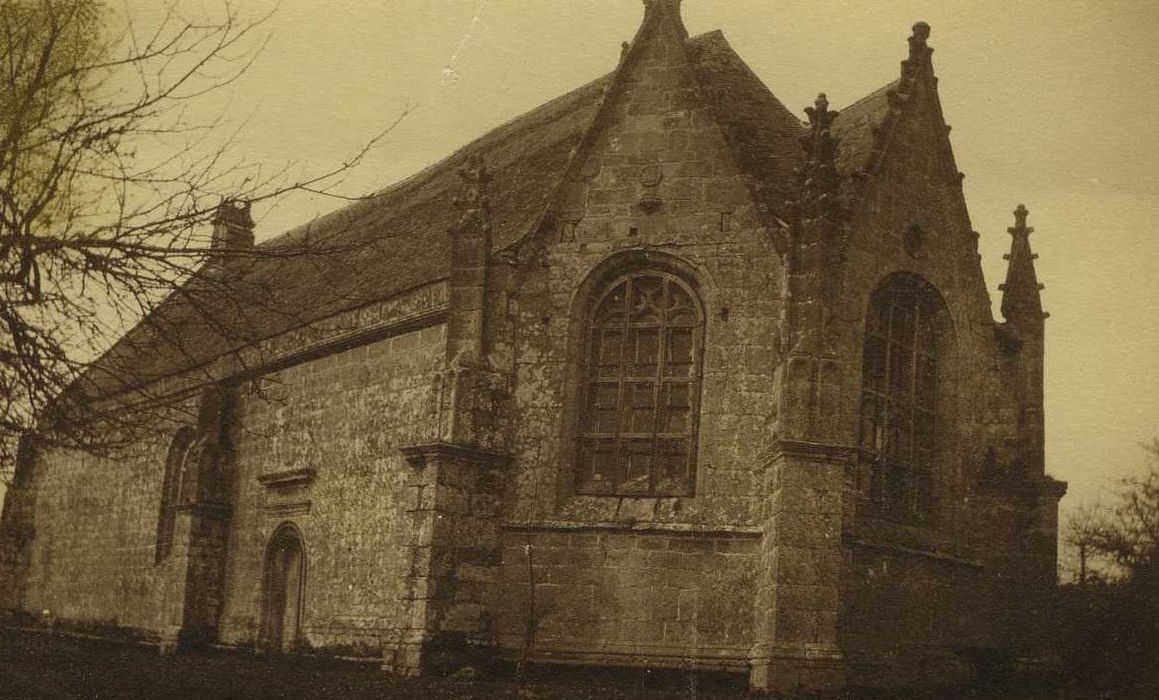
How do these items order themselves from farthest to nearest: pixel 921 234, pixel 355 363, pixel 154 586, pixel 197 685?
pixel 154 586, pixel 355 363, pixel 921 234, pixel 197 685

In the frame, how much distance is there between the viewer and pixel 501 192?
21.9 m

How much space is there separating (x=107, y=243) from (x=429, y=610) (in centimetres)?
672

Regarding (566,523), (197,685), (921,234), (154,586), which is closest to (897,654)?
(566,523)

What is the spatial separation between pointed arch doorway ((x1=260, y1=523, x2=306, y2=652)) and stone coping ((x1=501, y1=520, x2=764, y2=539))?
620 cm

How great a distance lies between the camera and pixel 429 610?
616 inches

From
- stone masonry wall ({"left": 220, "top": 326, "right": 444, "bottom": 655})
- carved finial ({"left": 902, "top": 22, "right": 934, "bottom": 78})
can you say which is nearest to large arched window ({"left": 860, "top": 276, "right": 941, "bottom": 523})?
carved finial ({"left": 902, "top": 22, "right": 934, "bottom": 78})

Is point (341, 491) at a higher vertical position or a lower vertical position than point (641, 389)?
lower

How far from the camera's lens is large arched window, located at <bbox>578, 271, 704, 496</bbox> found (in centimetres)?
1634

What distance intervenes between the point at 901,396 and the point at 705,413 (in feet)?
9.83

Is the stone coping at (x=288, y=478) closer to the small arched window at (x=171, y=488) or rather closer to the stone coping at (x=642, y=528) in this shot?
the small arched window at (x=171, y=488)

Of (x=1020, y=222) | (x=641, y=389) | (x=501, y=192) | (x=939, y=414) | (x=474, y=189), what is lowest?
(x=641, y=389)

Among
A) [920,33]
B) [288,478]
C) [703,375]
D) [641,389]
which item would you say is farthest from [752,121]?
[288,478]

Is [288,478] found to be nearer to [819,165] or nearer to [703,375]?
[703,375]

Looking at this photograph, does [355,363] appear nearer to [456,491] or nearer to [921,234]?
[456,491]
